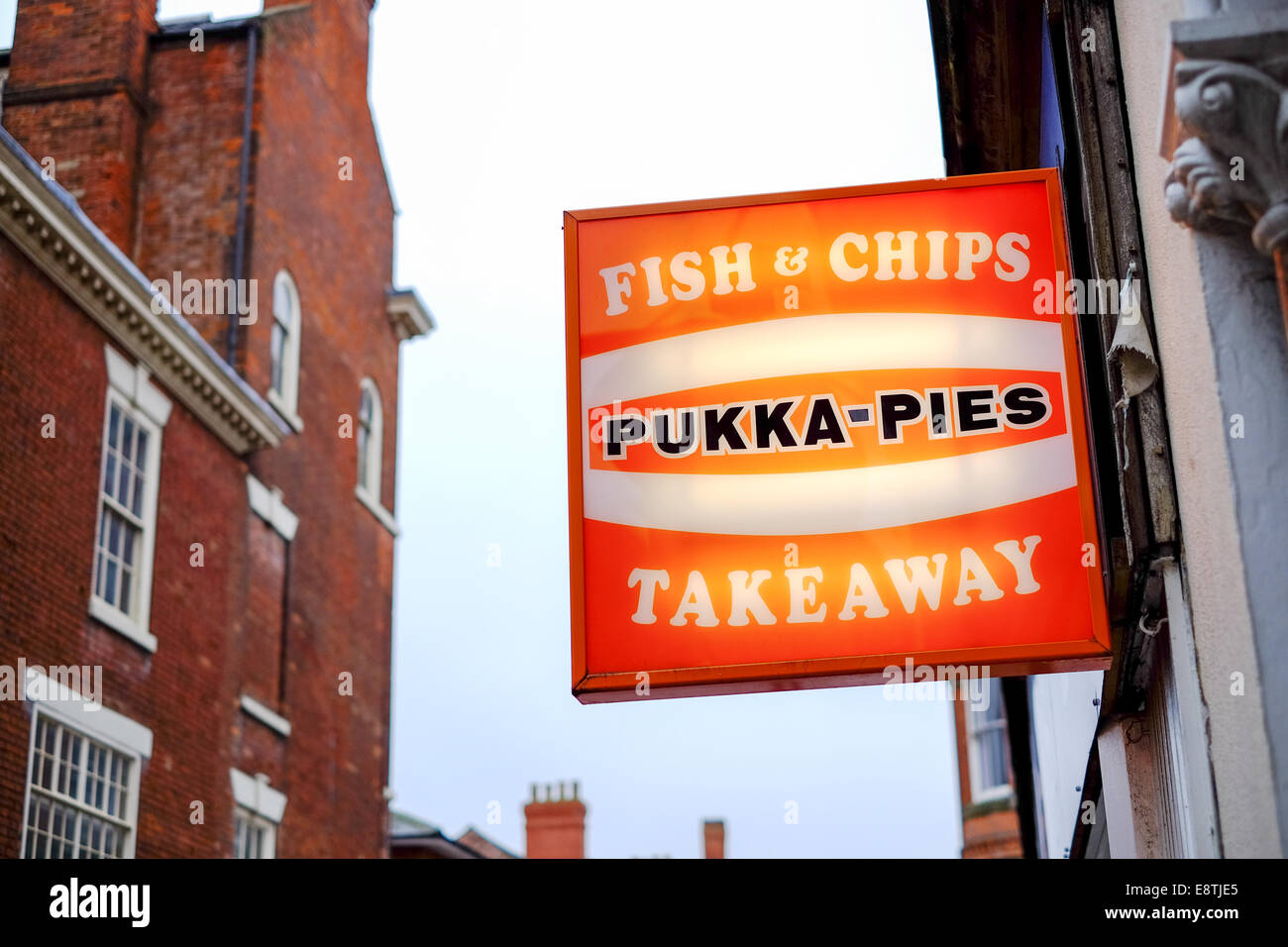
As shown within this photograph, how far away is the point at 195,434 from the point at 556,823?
2322cm

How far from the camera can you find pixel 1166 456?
4.46 metres

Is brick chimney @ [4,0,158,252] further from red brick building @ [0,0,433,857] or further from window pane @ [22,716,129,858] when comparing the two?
window pane @ [22,716,129,858]

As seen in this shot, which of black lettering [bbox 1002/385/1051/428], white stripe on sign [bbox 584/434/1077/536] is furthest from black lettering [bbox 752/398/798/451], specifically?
black lettering [bbox 1002/385/1051/428]

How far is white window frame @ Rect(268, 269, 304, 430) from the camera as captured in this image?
20641 mm

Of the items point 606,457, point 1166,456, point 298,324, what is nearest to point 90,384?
point 298,324

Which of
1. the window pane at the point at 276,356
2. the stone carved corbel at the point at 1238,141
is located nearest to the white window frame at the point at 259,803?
the window pane at the point at 276,356

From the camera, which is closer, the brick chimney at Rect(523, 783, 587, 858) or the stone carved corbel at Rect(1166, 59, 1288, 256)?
the stone carved corbel at Rect(1166, 59, 1288, 256)

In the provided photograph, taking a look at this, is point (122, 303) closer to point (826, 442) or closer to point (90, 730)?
point (90, 730)

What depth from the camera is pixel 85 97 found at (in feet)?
69.1

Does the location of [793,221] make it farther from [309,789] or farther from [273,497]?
[309,789]

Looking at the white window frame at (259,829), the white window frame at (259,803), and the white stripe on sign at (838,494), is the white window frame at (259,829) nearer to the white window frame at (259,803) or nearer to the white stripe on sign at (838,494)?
the white window frame at (259,803)

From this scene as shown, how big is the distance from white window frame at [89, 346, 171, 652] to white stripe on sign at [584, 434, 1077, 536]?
11.4 metres

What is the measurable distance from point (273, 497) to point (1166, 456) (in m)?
16.4
